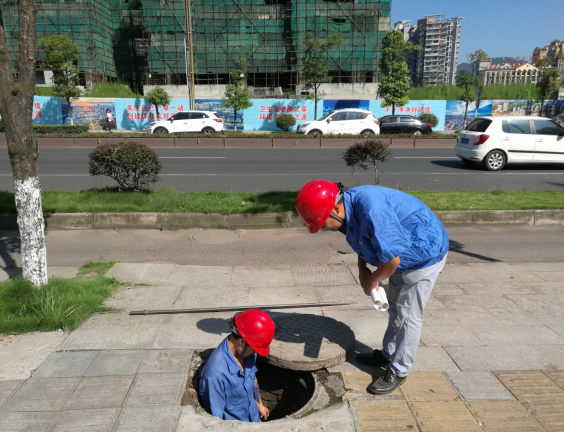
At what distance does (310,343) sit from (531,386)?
1713mm

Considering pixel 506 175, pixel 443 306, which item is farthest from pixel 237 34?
pixel 443 306

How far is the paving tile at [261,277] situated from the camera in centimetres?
557

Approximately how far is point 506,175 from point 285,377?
11.8m

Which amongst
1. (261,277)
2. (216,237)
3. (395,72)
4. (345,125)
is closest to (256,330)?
(261,277)

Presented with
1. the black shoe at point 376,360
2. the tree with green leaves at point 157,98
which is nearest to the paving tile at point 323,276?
the black shoe at point 376,360

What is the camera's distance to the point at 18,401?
3141 mm

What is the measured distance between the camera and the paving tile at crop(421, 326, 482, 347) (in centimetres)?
402

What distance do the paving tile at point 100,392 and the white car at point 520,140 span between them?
1337 centimetres

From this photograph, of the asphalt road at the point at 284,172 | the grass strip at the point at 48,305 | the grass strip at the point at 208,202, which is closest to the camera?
the grass strip at the point at 48,305

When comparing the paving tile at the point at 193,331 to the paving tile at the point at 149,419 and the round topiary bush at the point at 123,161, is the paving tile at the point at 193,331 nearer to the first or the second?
the paving tile at the point at 149,419

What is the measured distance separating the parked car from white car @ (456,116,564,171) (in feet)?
37.3

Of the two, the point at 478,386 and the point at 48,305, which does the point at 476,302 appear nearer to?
the point at 478,386

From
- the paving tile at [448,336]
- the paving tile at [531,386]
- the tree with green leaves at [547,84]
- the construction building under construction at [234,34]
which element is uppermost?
the construction building under construction at [234,34]

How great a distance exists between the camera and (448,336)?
4.16 meters
